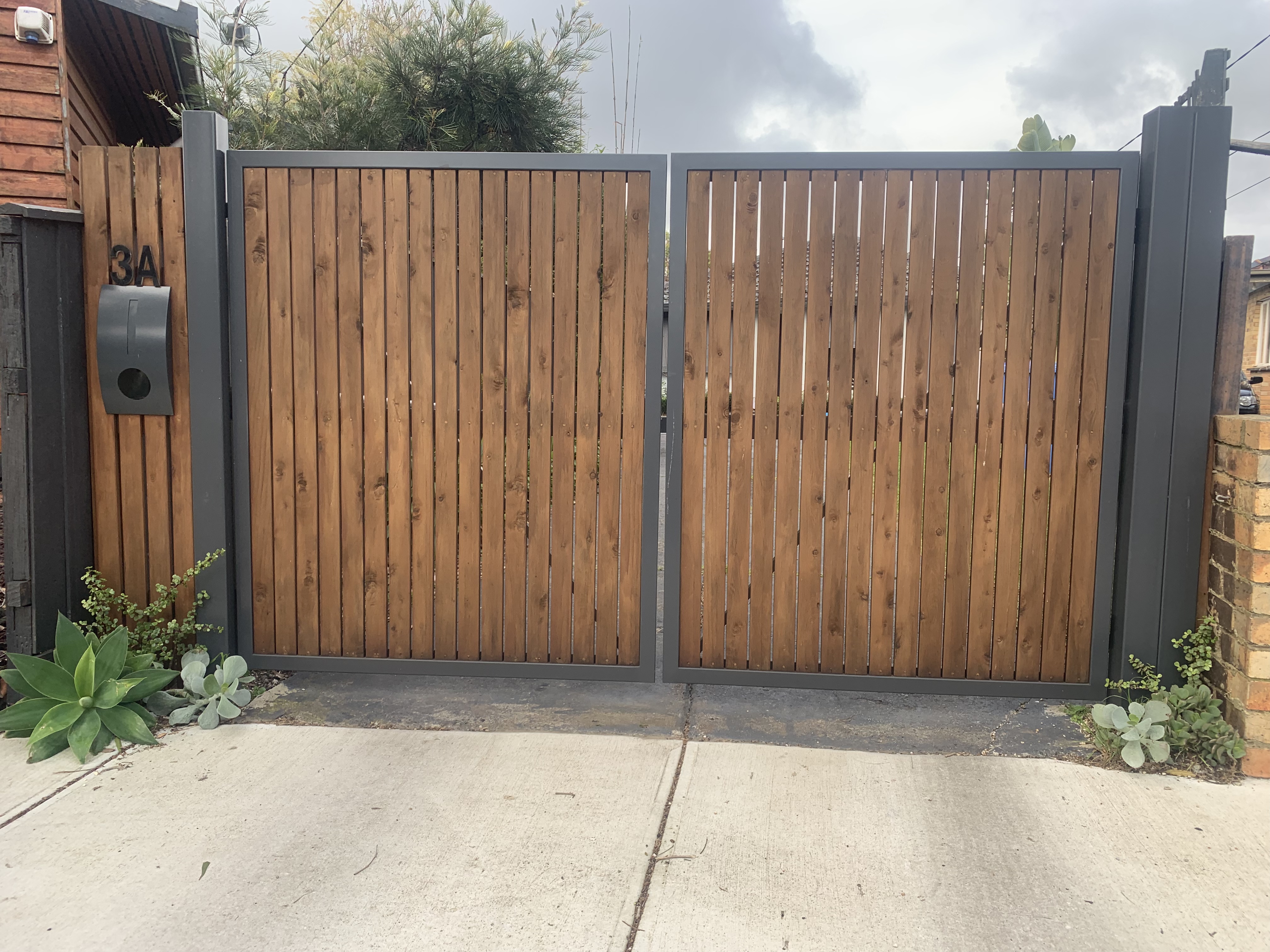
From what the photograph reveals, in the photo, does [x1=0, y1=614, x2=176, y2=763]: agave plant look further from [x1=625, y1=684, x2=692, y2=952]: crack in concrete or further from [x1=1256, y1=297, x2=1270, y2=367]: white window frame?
[x1=1256, y1=297, x2=1270, y2=367]: white window frame

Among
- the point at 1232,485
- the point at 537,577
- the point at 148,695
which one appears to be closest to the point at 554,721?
the point at 537,577

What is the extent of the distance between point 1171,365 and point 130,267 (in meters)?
3.96

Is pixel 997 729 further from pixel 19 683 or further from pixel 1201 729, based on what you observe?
pixel 19 683

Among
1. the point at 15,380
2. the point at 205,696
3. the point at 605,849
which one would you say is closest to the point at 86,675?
the point at 205,696

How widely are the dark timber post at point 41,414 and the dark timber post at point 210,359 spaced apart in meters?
0.42

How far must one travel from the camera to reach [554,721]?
3.18 metres

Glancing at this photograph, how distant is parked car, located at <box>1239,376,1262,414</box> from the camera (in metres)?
18.2

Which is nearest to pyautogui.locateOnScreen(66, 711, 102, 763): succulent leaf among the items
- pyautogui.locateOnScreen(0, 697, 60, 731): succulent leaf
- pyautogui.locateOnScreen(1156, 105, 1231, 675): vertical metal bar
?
pyautogui.locateOnScreen(0, 697, 60, 731): succulent leaf

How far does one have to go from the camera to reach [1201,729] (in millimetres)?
2895

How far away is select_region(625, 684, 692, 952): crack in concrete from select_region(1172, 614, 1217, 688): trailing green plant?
1.77m

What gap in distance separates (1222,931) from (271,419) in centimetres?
348

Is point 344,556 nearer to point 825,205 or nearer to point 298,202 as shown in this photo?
point 298,202

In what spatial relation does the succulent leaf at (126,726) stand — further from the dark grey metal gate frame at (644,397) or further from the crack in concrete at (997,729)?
the crack in concrete at (997,729)

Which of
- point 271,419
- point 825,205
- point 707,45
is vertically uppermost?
point 707,45
